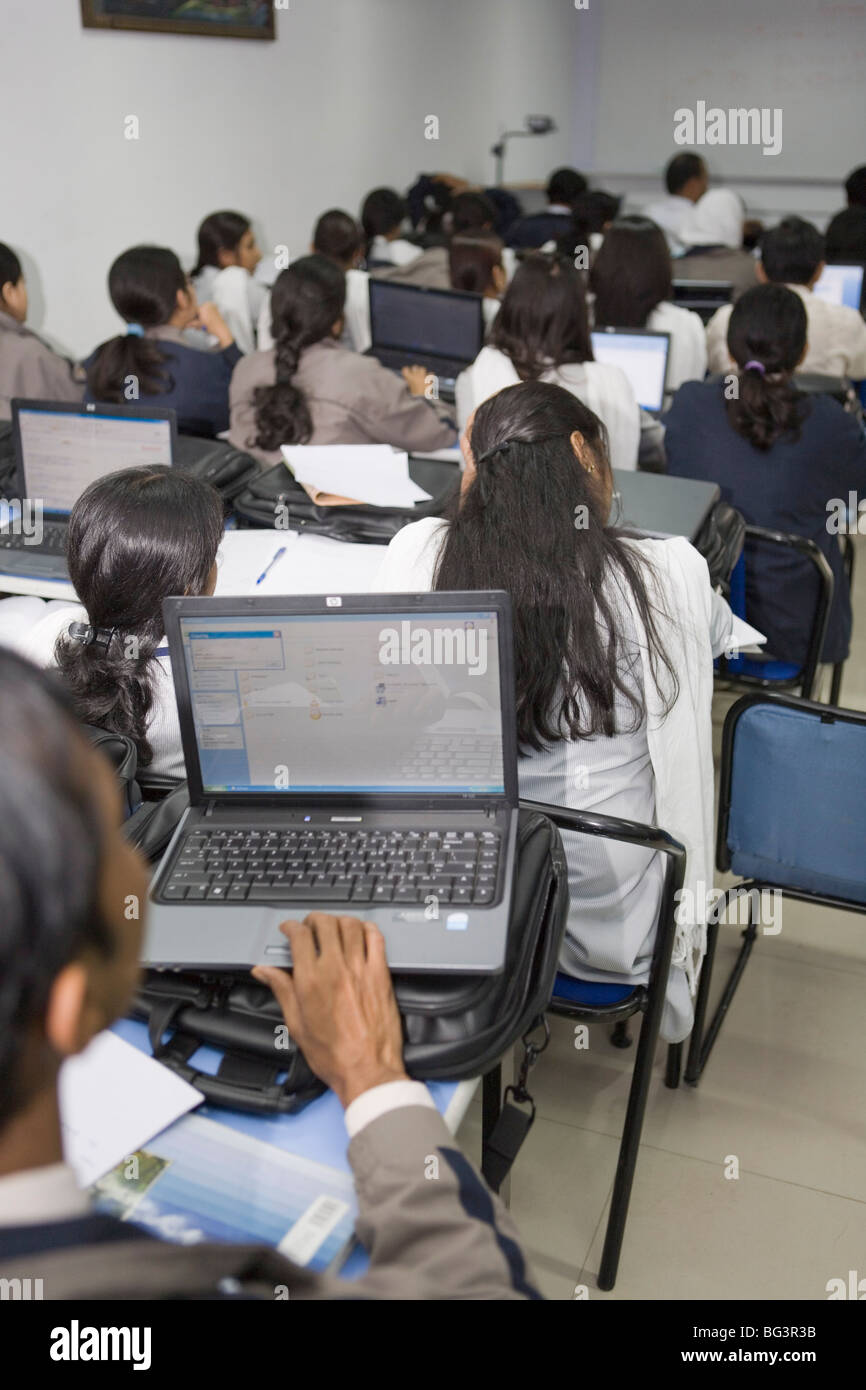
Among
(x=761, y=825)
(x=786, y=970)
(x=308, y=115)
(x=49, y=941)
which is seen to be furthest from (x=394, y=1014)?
(x=308, y=115)

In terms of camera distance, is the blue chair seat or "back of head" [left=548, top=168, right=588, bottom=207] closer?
the blue chair seat

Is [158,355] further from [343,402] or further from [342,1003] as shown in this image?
[342,1003]

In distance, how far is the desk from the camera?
101 cm

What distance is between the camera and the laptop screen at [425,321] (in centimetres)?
370

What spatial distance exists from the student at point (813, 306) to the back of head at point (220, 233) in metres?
1.98

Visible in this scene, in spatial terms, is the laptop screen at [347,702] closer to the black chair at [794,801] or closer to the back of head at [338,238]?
the black chair at [794,801]

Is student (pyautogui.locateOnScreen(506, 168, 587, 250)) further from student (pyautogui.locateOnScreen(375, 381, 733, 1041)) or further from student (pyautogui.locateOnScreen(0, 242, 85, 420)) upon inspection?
student (pyautogui.locateOnScreen(375, 381, 733, 1041))

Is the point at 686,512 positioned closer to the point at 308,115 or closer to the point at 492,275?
the point at 492,275

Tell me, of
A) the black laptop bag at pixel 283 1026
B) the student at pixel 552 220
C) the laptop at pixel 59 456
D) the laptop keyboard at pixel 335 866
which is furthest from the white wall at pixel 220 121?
the black laptop bag at pixel 283 1026

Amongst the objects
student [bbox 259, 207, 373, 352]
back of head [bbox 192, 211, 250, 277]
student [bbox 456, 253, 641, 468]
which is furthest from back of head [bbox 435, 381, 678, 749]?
back of head [bbox 192, 211, 250, 277]

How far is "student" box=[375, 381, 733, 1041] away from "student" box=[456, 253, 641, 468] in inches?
50.2

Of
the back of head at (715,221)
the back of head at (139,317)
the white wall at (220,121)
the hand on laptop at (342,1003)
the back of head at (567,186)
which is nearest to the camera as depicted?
the hand on laptop at (342,1003)

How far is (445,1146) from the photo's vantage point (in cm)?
94

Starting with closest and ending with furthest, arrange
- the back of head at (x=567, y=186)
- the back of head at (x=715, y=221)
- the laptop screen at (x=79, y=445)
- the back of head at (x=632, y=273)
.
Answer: the laptop screen at (x=79, y=445) → the back of head at (x=632, y=273) → the back of head at (x=715, y=221) → the back of head at (x=567, y=186)
